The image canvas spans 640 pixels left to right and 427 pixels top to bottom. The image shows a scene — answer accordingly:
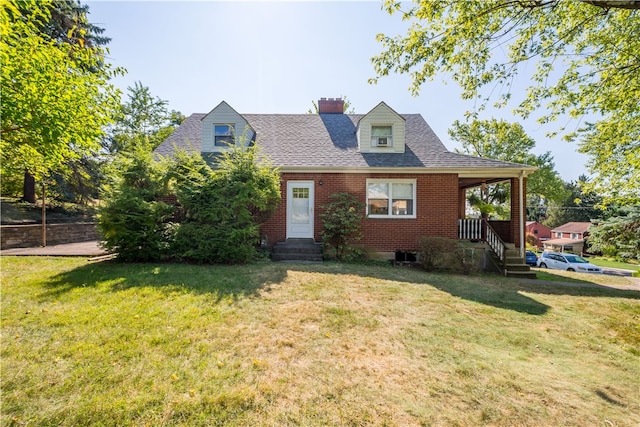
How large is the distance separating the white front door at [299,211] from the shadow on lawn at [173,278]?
324cm

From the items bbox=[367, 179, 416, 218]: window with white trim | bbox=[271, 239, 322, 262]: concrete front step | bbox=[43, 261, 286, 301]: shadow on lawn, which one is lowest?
bbox=[43, 261, 286, 301]: shadow on lawn

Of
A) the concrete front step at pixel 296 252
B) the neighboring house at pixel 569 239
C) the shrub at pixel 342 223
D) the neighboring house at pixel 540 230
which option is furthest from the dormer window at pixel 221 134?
the neighboring house at pixel 540 230

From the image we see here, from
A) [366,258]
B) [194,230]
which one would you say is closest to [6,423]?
[194,230]

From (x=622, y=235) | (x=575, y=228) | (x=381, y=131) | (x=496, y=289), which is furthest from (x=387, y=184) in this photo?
(x=575, y=228)

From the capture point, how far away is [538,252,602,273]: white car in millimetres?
21633

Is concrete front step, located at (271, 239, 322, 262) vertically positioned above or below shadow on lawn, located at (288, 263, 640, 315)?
above

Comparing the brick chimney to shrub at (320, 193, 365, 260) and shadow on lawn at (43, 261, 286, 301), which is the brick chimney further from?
shadow on lawn at (43, 261, 286, 301)

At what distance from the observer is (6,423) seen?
2.03m

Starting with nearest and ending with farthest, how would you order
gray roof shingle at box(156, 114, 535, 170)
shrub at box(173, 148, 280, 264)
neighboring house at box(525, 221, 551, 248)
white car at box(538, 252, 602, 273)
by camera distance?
shrub at box(173, 148, 280, 264), gray roof shingle at box(156, 114, 535, 170), white car at box(538, 252, 602, 273), neighboring house at box(525, 221, 551, 248)

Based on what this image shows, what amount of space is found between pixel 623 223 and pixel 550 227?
58.6 m

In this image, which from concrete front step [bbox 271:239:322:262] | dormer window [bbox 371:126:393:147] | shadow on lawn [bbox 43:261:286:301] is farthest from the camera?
dormer window [bbox 371:126:393:147]

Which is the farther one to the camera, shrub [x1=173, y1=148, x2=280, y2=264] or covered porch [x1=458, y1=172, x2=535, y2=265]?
covered porch [x1=458, y1=172, x2=535, y2=265]

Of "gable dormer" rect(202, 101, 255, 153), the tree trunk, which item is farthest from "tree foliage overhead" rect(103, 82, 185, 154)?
"gable dormer" rect(202, 101, 255, 153)

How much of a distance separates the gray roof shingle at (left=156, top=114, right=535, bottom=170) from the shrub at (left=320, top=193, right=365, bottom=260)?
1457mm
